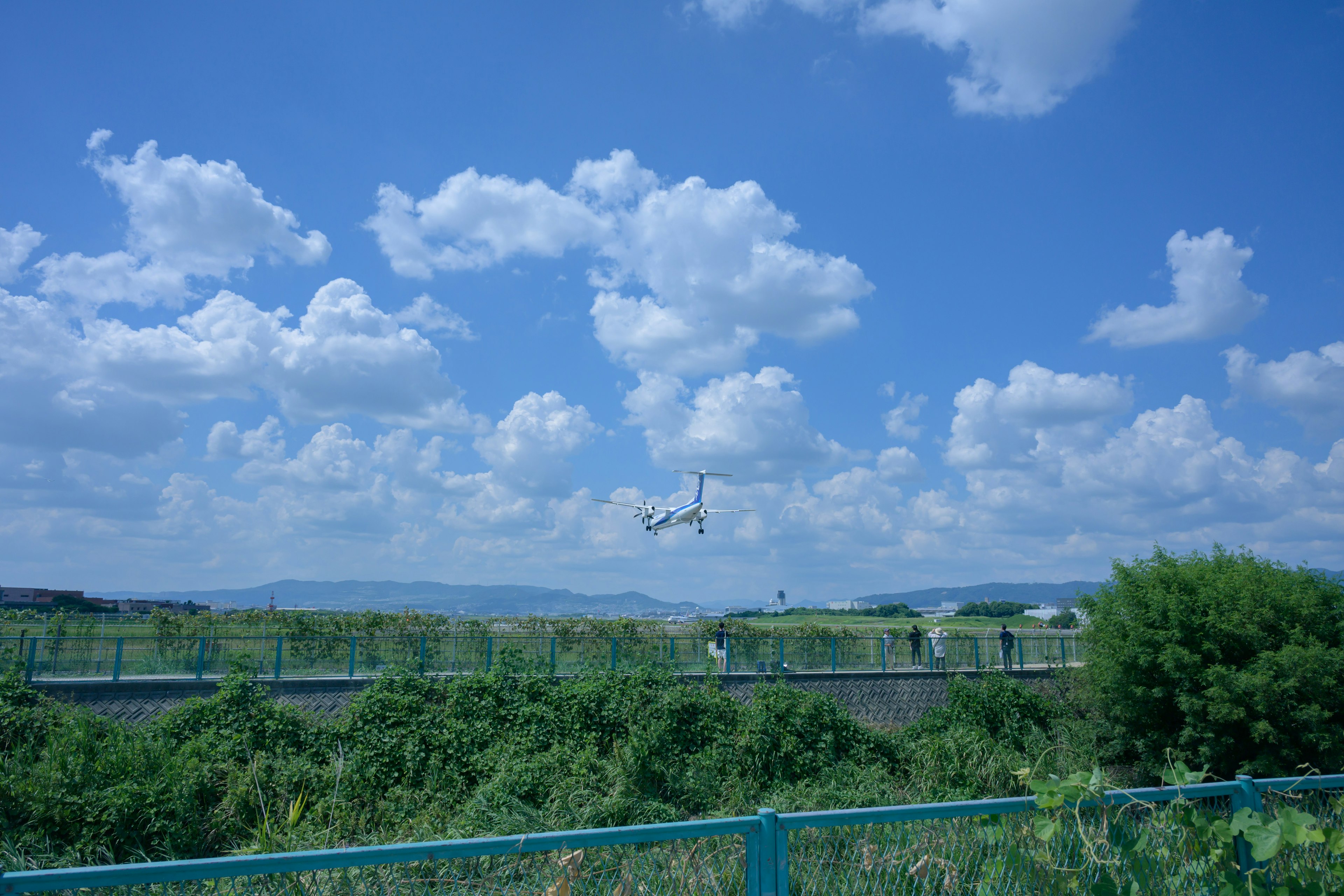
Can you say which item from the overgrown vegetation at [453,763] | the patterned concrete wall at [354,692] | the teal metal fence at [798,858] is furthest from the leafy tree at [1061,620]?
the teal metal fence at [798,858]

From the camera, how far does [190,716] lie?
59.2ft

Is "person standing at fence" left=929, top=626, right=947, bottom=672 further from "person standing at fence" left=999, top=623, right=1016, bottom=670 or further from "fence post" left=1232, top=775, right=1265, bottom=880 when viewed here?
"fence post" left=1232, top=775, right=1265, bottom=880

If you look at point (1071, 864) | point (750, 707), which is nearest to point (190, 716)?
point (750, 707)

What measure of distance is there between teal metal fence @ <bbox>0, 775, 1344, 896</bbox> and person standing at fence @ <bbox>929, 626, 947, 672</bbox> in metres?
24.9

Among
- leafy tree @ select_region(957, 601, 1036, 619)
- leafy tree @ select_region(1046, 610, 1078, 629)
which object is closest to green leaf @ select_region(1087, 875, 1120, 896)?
leafy tree @ select_region(1046, 610, 1078, 629)

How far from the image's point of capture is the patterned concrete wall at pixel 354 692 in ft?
62.9

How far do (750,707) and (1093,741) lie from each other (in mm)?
9300

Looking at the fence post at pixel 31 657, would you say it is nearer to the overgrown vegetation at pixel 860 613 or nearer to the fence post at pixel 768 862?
the fence post at pixel 768 862

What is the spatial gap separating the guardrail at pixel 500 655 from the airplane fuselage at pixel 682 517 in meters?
16.7

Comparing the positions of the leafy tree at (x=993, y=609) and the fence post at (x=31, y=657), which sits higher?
the fence post at (x=31, y=657)

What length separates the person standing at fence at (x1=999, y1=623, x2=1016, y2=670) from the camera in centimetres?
2886

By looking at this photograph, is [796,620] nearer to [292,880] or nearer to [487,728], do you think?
[487,728]

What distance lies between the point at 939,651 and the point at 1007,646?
2908mm

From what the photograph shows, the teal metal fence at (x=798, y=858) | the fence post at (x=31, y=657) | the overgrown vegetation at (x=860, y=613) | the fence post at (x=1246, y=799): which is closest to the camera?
the teal metal fence at (x=798, y=858)
